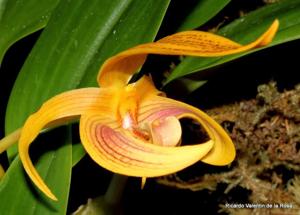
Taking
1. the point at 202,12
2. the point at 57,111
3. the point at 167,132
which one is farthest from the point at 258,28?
the point at 57,111

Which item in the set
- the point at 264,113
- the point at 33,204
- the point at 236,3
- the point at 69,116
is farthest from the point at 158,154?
the point at 236,3

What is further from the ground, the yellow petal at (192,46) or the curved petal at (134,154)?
the yellow petal at (192,46)

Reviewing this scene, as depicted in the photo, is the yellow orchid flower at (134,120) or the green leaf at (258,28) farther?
the green leaf at (258,28)

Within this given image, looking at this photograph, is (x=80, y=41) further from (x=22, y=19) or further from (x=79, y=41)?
(x=22, y=19)

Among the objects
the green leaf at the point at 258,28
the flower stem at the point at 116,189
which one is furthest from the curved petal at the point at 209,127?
the flower stem at the point at 116,189

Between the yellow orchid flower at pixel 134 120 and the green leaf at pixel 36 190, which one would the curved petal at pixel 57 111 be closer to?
the yellow orchid flower at pixel 134 120

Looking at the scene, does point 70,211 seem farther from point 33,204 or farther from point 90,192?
point 33,204
